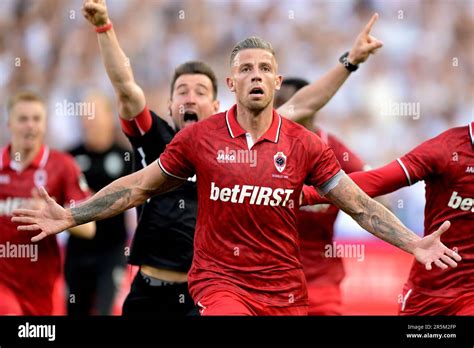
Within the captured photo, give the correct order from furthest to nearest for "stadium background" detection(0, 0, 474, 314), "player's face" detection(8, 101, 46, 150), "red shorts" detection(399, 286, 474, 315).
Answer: "stadium background" detection(0, 0, 474, 314) → "player's face" detection(8, 101, 46, 150) → "red shorts" detection(399, 286, 474, 315)

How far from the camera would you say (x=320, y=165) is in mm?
6480

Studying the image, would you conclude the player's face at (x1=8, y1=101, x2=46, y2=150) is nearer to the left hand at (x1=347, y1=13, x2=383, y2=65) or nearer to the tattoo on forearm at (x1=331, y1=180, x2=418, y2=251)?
the left hand at (x1=347, y1=13, x2=383, y2=65)

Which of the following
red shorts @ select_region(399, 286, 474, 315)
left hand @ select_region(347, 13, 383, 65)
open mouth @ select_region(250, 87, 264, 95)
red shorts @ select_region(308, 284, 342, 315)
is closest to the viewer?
open mouth @ select_region(250, 87, 264, 95)

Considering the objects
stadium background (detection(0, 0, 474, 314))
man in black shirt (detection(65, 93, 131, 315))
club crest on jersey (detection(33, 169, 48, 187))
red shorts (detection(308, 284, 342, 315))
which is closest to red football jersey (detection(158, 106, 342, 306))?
red shorts (detection(308, 284, 342, 315))

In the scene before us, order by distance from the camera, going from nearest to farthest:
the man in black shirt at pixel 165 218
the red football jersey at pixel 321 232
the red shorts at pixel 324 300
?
the man in black shirt at pixel 165 218 → the red football jersey at pixel 321 232 → the red shorts at pixel 324 300

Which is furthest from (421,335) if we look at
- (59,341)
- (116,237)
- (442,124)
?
(442,124)

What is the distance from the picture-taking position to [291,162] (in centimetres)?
646

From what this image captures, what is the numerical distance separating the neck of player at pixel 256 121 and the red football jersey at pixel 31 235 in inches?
114

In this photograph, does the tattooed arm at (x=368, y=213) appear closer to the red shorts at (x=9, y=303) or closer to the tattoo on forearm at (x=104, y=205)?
the tattoo on forearm at (x=104, y=205)

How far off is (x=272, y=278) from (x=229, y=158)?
789mm

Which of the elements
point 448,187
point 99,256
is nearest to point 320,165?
point 448,187

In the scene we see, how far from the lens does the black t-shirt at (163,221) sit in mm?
7918

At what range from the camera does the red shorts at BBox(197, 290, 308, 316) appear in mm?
6184

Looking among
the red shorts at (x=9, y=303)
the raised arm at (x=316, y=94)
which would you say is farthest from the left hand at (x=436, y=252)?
the red shorts at (x=9, y=303)
